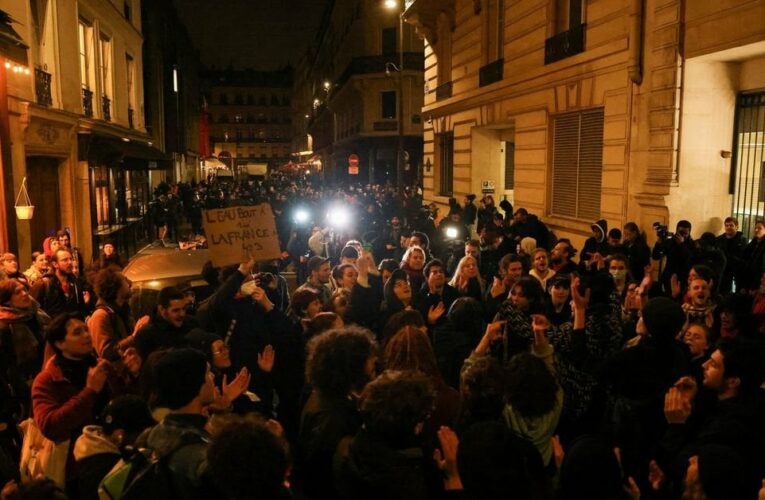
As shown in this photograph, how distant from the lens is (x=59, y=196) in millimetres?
16188

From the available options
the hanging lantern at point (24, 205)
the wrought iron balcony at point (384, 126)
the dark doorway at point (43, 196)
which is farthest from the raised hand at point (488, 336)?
the wrought iron balcony at point (384, 126)

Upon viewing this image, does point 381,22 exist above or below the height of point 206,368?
above

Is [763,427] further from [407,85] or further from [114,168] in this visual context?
[407,85]

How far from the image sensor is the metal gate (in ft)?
30.3

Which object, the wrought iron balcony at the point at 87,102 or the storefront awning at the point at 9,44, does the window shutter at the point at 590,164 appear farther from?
the wrought iron balcony at the point at 87,102

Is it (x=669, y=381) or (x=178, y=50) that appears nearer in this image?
(x=669, y=381)

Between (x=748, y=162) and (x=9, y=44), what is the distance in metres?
10.9

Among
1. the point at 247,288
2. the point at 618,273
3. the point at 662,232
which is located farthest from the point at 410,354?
the point at 662,232

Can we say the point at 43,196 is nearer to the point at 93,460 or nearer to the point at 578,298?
the point at 93,460

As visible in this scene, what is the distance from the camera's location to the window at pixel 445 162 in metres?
22.6

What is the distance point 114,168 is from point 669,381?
2145 cm

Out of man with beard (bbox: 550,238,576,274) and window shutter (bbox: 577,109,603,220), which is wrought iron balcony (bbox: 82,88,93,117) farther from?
man with beard (bbox: 550,238,576,274)

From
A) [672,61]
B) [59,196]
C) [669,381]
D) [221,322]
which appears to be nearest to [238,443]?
[669,381]

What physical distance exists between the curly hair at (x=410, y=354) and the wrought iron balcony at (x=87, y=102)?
16.6 metres
